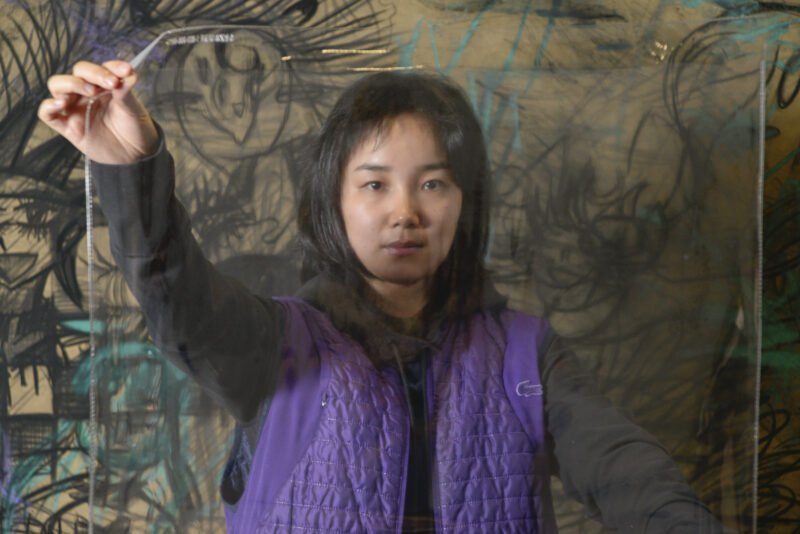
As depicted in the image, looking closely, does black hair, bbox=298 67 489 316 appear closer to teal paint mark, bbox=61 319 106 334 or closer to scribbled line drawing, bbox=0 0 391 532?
scribbled line drawing, bbox=0 0 391 532

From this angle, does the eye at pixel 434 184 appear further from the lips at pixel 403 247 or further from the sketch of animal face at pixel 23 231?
the sketch of animal face at pixel 23 231

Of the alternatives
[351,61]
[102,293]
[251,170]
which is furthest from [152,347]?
[351,61]

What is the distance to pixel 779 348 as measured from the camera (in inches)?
28.6

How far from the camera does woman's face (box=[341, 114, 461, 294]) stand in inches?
22.7

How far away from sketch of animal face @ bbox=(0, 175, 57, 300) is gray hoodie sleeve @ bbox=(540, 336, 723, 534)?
22.1 inches

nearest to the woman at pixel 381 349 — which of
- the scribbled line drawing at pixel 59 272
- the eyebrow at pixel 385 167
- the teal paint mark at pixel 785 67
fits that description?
the eyebrow at pixel 385 167

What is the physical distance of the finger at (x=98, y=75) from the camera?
555mm

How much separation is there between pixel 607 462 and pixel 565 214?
23 cm

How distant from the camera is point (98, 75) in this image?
55 centimetres

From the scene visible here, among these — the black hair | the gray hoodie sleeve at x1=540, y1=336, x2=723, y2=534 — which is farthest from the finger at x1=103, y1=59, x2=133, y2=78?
the gray hoodie sleeve at x1=540, y1=336, x2=723, y2=534

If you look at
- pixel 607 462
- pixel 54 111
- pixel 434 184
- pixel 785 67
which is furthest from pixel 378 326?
pixel 785 67

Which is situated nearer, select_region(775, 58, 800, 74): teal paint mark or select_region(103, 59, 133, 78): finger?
select_region(103, 59, 133, 78): finger

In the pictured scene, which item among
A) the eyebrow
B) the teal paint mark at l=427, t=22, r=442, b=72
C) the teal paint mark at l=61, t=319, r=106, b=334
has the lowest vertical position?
the teal paint mark at l=61, t=319, r=106, b=334

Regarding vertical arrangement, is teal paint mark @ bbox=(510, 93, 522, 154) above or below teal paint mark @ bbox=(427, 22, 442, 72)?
below
